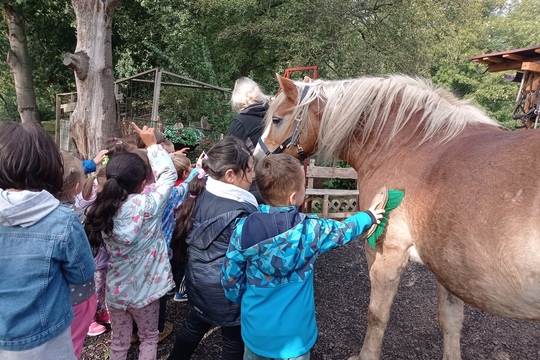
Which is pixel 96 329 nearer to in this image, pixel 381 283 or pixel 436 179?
pixel 381 283

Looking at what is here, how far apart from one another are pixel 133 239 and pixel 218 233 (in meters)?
0.50

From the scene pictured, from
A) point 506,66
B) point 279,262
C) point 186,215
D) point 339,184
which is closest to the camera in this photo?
point 279,262

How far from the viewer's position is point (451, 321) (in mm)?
2461

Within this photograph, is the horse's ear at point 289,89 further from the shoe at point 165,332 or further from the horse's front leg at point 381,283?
the shoe at point 165,332

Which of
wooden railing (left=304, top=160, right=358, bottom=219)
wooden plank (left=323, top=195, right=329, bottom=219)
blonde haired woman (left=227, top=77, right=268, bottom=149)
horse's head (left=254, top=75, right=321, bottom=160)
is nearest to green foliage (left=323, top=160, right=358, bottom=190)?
wooden railing (left=304, top=160, right=358, bottom=219)

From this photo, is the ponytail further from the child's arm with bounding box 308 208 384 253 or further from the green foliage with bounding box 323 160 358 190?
the green foliage with bounding box 323 160 358 190

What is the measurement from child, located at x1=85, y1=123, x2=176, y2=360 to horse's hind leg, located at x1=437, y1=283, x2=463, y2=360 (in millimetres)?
1919

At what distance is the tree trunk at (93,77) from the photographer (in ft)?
13.0

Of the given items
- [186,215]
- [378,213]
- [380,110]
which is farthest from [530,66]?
[186,215]

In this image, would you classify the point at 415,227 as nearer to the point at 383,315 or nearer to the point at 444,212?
the point at 444,212

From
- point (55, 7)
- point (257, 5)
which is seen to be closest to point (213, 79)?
point (257, 5)

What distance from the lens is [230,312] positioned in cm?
182

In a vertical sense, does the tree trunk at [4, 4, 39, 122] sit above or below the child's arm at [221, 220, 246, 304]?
above

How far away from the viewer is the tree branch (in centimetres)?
381
